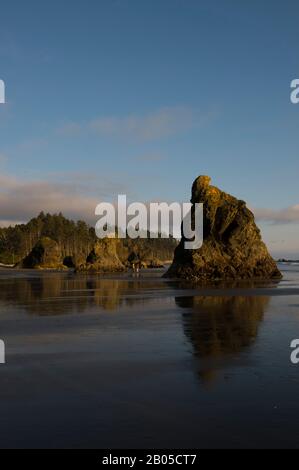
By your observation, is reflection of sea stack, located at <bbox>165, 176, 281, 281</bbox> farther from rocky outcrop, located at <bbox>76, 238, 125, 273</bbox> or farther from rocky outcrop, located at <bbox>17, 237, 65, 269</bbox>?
rocky outcrop, located at <bbox>17, 237, 65, 269</bbox>

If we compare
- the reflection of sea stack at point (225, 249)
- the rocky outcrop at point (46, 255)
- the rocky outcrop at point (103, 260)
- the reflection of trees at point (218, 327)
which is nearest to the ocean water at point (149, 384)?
the reflection of trees at point (218, 327)

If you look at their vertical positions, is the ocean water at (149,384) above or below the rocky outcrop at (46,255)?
below

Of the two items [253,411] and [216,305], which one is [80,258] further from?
[253,411]

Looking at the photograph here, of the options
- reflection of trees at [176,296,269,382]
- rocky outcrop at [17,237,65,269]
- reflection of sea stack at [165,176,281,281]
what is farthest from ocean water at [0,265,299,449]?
rocky outcrop at [17,237,65,269]

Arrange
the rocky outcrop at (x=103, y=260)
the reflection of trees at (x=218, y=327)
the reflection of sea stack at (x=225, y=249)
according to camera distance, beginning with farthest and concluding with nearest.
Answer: the rocky outcrop at (x=103, y=260)
the reflection of sea stack at (x=225, y=249)
the reflection of trees at (x=218, y=327)

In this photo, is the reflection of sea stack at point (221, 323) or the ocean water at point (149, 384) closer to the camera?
the ocean water at point (149, 384)

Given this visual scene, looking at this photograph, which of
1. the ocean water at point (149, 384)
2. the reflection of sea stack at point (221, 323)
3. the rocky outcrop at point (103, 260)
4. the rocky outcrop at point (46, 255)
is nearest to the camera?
the ocean water at point (149, 384)

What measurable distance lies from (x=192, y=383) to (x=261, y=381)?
1793 millimetres

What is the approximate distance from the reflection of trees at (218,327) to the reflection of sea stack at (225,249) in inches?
1601

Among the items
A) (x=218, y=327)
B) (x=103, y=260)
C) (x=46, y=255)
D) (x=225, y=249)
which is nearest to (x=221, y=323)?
(x=218, y=327)

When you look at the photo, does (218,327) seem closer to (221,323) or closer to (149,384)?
(221,323)

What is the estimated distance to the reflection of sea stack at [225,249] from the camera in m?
77.8

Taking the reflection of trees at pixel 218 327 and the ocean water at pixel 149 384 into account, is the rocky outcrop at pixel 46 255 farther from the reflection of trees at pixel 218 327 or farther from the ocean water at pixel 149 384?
the ocean water at pixel 149 384

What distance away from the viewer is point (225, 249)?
80812 mm
